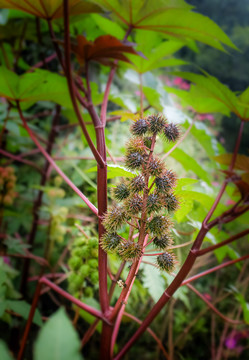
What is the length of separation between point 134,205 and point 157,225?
1.6 inches

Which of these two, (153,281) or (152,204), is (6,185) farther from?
(152,204)

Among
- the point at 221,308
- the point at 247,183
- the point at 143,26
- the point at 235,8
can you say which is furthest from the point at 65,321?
the point at 235,8

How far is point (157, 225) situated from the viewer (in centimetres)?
35

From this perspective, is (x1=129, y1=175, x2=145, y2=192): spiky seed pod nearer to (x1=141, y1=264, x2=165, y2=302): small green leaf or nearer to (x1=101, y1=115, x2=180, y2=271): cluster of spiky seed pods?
(x1=101, y1=115, x2=180, y2=271): cluster of spiky seed pods

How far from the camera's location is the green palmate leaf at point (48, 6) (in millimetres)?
492

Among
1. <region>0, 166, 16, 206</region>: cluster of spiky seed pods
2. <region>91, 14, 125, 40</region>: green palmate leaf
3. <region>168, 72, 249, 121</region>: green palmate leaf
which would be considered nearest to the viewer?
<region>168, 72, 249, 121</region>: green palmate leaf

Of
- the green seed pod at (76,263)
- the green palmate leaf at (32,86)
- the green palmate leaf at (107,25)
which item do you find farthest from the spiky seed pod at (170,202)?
the green palmate leaf at (107,25)

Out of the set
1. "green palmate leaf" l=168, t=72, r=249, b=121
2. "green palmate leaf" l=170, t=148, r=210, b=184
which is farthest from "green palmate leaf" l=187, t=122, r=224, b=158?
"green palmate leaf" l=168, t=72, r=249, b=121

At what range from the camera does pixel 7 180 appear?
0.91 meters

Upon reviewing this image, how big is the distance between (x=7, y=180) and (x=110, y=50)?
1.98 ft

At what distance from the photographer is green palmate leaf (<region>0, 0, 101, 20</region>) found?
1.61 feet

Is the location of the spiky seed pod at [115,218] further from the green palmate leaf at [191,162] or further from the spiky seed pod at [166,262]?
the green palmate leaf at [191,162]

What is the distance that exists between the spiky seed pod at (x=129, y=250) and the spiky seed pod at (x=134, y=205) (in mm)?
42

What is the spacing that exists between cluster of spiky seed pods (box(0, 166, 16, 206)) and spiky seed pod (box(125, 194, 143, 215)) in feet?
2.16
